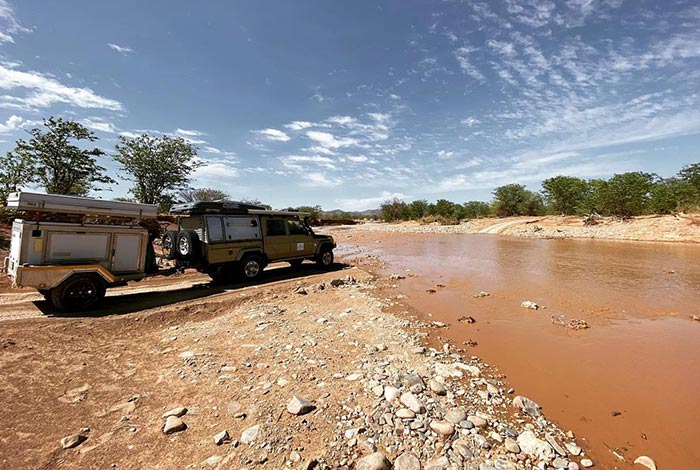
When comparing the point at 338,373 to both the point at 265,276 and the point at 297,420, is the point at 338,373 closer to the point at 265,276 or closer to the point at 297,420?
the point at 297,420

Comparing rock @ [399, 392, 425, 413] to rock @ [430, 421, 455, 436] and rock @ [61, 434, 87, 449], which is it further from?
rock @ [61, 434, 87, 449]

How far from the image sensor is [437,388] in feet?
12.9

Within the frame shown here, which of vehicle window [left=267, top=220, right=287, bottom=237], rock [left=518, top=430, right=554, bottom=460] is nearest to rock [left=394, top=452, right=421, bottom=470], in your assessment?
→ rock [left=518, top=430, right=554, bottom=460]

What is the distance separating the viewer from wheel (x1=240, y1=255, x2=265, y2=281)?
1130cm

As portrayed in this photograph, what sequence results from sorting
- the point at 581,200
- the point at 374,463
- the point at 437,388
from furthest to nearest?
1. the point at 581,200
2. the point at 437,388
3. the point at 374,463

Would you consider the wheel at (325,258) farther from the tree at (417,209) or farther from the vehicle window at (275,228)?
the tree at (417,209)

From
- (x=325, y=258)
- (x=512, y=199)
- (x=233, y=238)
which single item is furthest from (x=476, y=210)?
(x=233, y=238)

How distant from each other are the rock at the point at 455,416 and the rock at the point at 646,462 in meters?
1.62

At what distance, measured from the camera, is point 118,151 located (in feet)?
71.1

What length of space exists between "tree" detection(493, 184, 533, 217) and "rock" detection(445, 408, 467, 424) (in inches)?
2392

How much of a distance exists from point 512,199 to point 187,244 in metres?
59.3

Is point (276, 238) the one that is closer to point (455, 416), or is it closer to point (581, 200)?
point (455, 416)

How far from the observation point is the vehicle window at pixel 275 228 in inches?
479

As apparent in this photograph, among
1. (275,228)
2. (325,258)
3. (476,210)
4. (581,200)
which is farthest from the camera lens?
(476,210)
